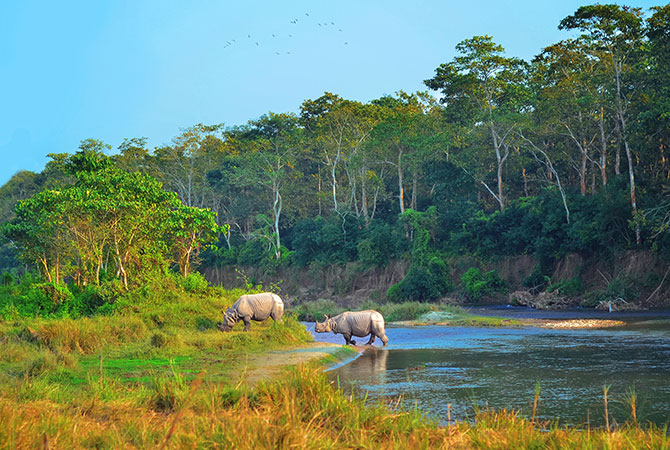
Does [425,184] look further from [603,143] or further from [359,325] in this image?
[359,325]

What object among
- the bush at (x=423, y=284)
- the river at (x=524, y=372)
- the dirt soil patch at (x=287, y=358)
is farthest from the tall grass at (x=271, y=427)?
the bush at (x=423, y=284)

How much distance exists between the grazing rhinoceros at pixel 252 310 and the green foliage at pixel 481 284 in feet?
74.0

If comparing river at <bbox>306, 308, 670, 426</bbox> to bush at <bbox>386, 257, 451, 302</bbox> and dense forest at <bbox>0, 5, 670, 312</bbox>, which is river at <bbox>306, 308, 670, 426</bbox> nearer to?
dense forest at <bbox>0, 5, 670, 312</bbox>

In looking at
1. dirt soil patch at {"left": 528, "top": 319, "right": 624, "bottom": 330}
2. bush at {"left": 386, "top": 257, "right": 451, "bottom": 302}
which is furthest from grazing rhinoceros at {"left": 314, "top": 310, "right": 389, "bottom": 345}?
bush at {"left": 386, "top": 257, "right": 451, "bottom": 302}

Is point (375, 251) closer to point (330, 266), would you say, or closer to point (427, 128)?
point (330, 266)

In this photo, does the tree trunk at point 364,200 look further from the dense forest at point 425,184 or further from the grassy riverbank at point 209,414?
the grassy riverbank at point 209,414

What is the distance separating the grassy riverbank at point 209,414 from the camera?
6.18 m

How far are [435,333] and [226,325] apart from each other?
8301 mm

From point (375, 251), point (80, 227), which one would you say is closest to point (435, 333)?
point (80, 227)

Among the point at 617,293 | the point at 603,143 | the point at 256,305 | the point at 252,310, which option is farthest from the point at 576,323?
the point at 603,143

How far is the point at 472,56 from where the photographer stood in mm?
46656

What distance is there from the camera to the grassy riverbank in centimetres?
618

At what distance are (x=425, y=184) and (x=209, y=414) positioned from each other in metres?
47.2

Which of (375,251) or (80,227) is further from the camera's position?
(375,251)
